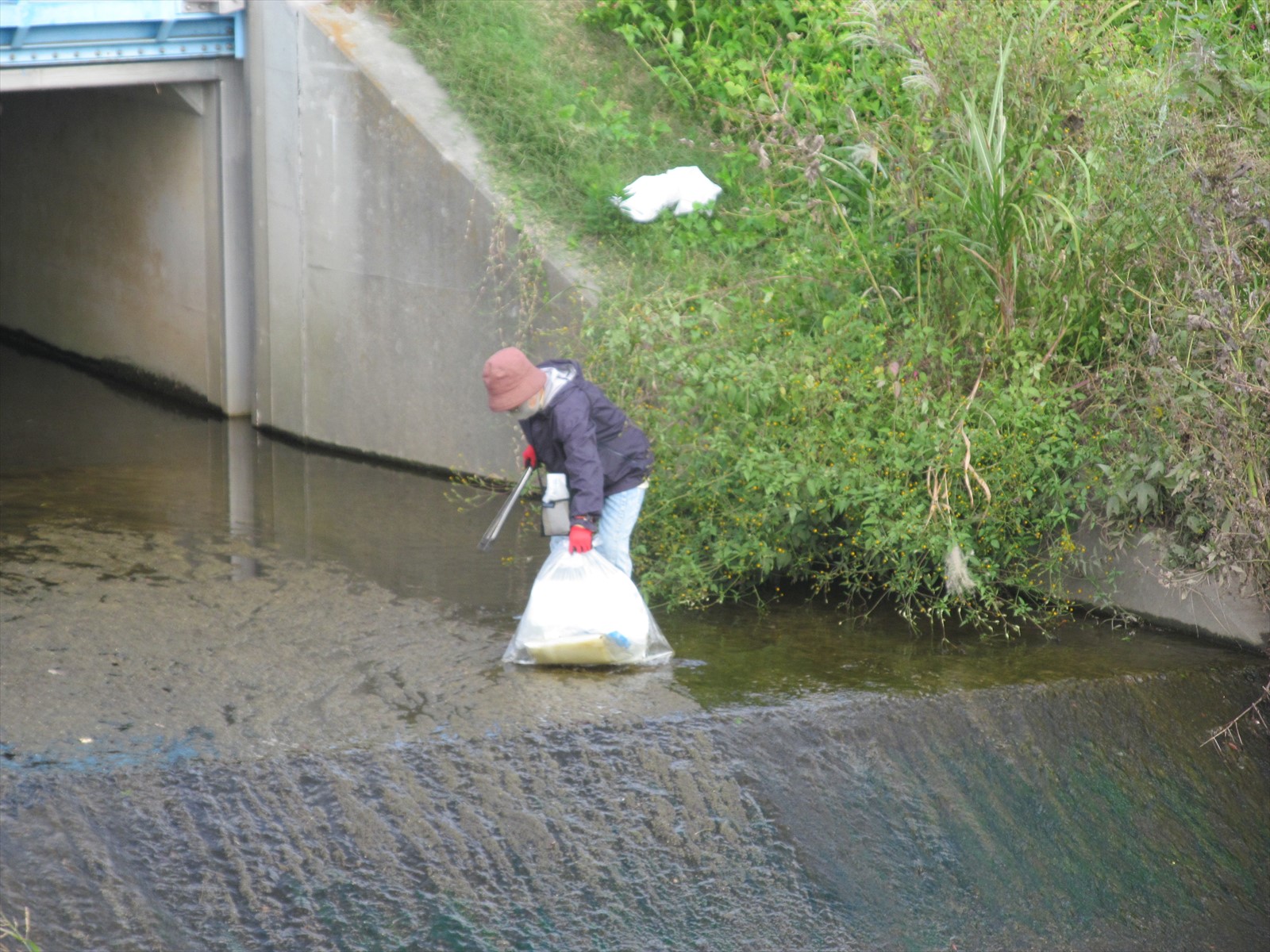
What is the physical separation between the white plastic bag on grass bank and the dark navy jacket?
202mm

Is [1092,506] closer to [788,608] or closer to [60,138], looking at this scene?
[788,608]

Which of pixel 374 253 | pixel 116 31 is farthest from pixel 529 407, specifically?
pixel 116 31

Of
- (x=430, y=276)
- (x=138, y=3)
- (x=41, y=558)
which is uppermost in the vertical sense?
(x=138, y=3)

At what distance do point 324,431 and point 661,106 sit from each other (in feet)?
11.5

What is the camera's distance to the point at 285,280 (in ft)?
33.8

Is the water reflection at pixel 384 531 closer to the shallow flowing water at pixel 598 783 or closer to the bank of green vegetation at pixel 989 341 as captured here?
the shallow flowing water at pixel 598 783

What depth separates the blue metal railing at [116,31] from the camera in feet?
29.5

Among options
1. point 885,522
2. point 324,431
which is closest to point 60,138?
point 324,431

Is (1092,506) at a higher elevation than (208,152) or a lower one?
lower

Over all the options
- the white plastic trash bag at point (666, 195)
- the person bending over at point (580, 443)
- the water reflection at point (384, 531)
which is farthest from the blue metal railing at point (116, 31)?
the person bending over at point (580, 443)

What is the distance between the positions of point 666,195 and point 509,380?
155 inches

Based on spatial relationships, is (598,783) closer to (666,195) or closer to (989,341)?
(989,341)

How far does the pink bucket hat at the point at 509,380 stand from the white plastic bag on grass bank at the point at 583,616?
2.26 ft

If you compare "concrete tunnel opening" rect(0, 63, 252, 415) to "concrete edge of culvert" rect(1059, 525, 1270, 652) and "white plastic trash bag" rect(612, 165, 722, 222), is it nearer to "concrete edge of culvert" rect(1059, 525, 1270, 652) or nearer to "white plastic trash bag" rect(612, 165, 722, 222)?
"white plastic trash bag" rect(612, 165, 722, 222)
